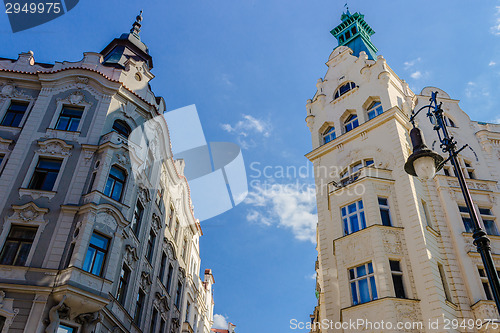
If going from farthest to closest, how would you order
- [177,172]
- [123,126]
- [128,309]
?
[177,172] < [123,126] < [128,309]

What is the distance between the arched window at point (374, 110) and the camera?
26.8m

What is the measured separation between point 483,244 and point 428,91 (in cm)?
2292

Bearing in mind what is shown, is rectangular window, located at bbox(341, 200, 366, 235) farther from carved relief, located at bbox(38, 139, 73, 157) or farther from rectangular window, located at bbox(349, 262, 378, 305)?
carved relief, located at bbox(38, 139, 73, 157)

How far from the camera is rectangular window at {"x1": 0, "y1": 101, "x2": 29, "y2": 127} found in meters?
23.4

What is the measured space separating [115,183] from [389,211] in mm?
14398

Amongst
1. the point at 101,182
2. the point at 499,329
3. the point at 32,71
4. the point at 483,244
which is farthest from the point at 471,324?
the point at 32,71

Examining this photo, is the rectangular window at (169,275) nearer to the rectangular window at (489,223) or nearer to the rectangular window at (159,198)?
the rectangular window at (159,198)

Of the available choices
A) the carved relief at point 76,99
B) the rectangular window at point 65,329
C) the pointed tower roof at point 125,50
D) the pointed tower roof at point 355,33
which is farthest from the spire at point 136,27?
the rectangular window at point 65,329

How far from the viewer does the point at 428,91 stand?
96.9 feet

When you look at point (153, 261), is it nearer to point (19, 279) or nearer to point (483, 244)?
point (19, 279)

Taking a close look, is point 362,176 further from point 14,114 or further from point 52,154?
point 14,114

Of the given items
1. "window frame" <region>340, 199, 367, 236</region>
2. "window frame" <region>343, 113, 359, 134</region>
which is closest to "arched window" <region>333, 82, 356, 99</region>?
"window frame" <region>343, 113, 359, 134</region>

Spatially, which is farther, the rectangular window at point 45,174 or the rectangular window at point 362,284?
the rectangular window at point 45,174

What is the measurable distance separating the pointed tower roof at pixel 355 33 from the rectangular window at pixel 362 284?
60.7 feet
